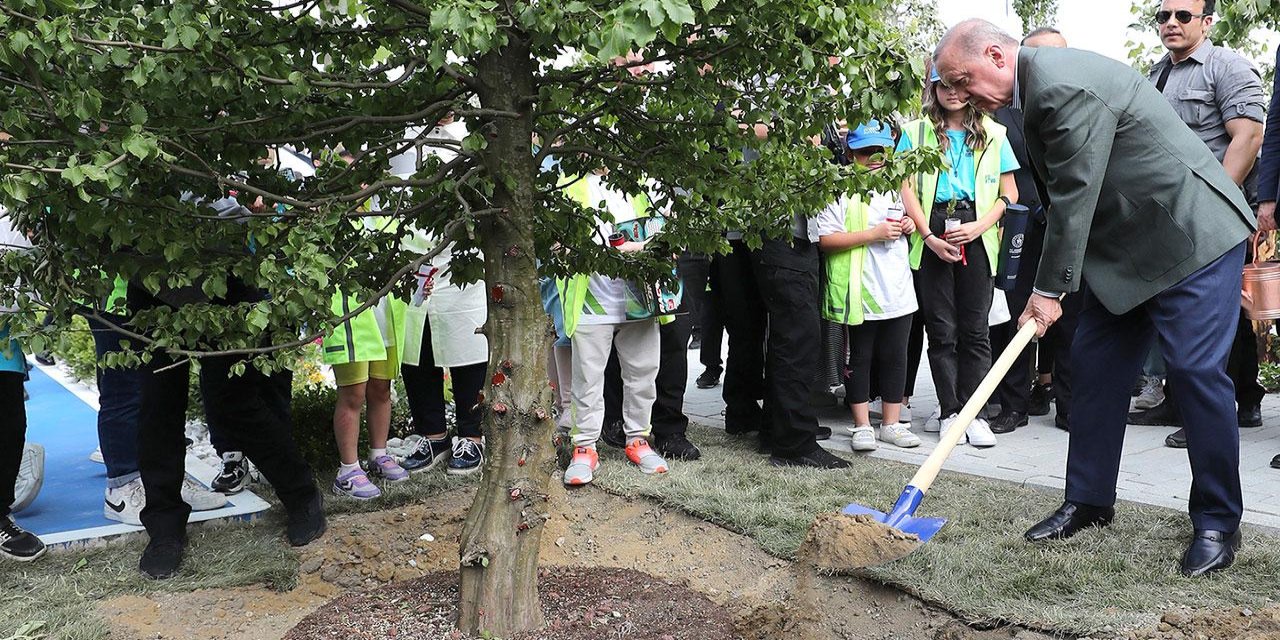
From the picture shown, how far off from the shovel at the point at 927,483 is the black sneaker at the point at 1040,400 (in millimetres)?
3179

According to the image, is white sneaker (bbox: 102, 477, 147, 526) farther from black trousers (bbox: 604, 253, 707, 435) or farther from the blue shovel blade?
the blue shovel blade

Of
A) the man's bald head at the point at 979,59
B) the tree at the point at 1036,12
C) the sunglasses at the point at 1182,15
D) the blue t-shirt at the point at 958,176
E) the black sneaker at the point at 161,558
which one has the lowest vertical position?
the black sneaker at the point at 161,558

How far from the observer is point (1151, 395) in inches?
258

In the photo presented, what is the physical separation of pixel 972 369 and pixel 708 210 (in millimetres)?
3054

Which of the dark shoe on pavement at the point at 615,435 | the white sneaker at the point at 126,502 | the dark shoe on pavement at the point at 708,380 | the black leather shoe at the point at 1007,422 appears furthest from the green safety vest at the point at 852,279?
the white sneaker at the point at 126,502

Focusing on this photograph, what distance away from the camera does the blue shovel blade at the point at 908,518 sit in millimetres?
3586

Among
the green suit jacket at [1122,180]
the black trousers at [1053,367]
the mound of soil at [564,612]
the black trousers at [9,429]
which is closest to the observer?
the mound of soil at [564,612]

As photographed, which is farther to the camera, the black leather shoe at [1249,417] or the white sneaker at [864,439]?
the black leather shoe at [1249,417]

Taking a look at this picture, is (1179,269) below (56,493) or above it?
above

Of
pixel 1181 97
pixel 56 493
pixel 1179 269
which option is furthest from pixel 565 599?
pixel 1181 97

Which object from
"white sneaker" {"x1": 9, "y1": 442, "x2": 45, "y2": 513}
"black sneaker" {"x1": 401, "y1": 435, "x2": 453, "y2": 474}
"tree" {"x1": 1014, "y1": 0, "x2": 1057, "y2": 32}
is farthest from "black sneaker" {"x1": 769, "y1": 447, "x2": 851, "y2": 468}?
"tree" {"x1": 1014, "y1": 0, "x2": 1057, "y2": 32}

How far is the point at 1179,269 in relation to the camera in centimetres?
370

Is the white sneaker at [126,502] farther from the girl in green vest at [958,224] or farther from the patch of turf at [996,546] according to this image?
the girl in green vest at [958,224]

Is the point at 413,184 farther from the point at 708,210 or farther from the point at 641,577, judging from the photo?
the point at 641,577
